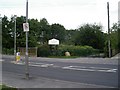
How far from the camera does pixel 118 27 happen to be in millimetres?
42344

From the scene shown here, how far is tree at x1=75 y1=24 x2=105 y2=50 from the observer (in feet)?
190

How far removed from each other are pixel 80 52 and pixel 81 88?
34.2m

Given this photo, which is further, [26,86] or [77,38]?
[77,38]

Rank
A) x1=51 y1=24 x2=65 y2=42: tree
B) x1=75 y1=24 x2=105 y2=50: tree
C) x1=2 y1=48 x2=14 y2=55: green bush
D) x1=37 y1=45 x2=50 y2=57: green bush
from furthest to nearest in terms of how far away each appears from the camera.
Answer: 1. x1=51 y1=24 x2=65 y2=42: tree
2. x1=75 y1=24 x2=105 y2=50: tree
3. x1=2 y1=48 x2=14 y2=55: green bush
4. x1=37 y1=45 x2=50 y2=57: green bush

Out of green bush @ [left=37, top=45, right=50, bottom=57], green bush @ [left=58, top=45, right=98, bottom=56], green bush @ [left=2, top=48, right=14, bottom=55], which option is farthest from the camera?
green bush @ [left=2, top=48, right=14, bottom=55]

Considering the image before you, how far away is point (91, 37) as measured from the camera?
189 ft

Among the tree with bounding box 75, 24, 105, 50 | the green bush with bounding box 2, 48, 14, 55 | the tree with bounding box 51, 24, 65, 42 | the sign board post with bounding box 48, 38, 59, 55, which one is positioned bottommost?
the green bush with bounding box 2, 48, 14, 55

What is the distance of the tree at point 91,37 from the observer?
190 feet

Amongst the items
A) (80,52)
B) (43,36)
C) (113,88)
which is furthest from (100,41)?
(113,88)

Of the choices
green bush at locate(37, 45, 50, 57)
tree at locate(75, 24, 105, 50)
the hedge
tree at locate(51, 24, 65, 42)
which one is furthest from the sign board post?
tree at locate(51, 24, 65, 42)

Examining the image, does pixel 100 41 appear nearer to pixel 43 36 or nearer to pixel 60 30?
pixel 43 36

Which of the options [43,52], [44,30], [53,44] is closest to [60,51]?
[53,44]

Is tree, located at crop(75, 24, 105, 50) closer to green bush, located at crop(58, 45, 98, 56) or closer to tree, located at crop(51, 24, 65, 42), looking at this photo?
green bush, located at crop(58, 45, 98, 56)

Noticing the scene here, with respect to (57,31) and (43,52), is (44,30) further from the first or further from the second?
(43,52)
